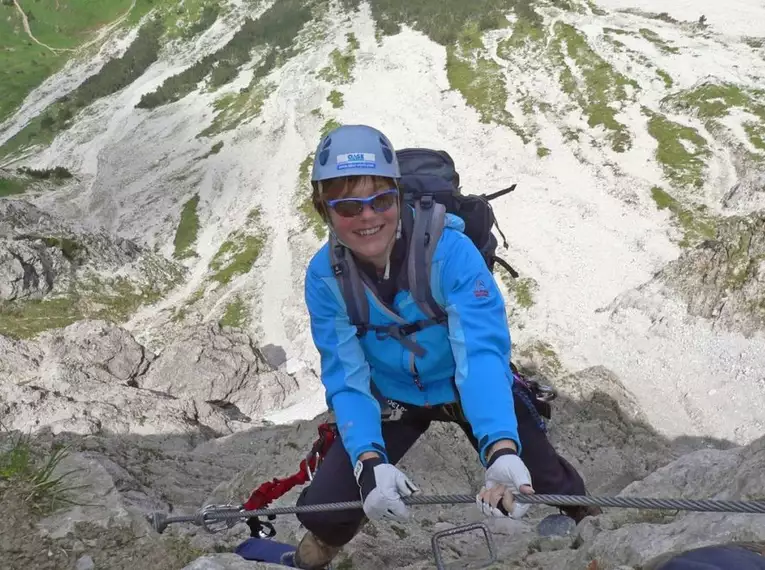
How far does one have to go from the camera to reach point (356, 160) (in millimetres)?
5730

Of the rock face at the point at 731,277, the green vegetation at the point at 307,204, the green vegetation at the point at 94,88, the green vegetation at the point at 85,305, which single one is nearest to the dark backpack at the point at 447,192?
the rock face at the point at 731,277

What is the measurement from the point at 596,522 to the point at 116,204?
60.2 metres

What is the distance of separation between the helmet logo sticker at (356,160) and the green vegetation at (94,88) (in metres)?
86.6

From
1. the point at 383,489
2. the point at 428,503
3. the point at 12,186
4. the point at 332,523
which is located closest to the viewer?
the point at 428,503

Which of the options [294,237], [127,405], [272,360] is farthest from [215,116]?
[127,405]

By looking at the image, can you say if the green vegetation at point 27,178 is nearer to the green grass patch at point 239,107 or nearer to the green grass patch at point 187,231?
the green grass patch at point 239,107

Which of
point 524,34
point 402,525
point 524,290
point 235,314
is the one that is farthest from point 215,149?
point 402,525

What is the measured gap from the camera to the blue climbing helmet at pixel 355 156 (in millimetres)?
5727

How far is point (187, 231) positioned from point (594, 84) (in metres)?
44.2

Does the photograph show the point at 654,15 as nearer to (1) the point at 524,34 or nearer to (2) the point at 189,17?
(1) the point at 524,34

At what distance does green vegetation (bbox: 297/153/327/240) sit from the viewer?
4828 cm

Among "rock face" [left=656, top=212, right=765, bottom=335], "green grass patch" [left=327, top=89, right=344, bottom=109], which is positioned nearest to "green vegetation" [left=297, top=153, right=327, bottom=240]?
"green grass patch" [left=327, top=89, right=344, bottom=109]

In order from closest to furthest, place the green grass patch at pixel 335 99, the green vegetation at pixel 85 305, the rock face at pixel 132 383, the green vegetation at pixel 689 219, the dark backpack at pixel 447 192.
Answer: the dark backpack at pixel 447 192
the rock face at pixel 132 383
the green vegetation at pixel 85 305
the green vegetation at pixel 689 219
the green grass patch at pixel 335 99

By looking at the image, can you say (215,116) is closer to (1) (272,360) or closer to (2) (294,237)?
(2) (294,237)
